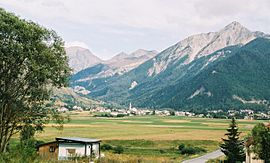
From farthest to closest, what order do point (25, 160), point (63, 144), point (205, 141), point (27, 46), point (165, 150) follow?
point (205, 141), point (165, 150), point (63, 144), point (27, 46), point (25, 160)

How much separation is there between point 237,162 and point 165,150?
33138 mm

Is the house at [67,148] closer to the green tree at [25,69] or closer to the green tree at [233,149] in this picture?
the green tree at [233,149]

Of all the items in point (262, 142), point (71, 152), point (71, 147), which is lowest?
point (71, 152)

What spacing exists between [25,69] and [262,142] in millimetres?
26250

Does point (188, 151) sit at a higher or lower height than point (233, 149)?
lower

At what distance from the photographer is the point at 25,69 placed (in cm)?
3775

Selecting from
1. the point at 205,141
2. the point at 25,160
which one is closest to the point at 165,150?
the point at 205,141

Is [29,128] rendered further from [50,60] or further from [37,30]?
[37,30]

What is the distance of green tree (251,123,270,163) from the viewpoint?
45531mm

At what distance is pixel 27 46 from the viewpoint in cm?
3716

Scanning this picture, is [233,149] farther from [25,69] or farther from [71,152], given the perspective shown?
[25,69]

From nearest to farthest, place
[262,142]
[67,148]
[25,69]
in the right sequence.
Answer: [25,69] → [262,142] → [67,148]

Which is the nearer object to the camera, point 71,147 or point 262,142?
point 262,142

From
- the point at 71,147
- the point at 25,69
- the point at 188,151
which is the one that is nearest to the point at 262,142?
the point at 25,69
